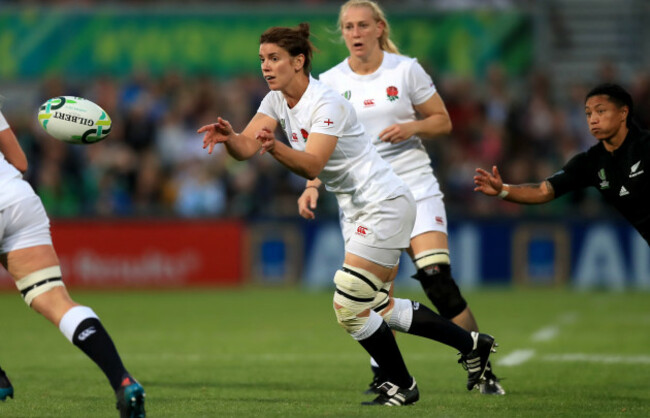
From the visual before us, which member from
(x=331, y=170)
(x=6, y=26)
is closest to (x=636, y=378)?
(x=331, y=170)

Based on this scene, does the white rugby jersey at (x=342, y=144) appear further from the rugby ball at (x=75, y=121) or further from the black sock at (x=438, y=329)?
the rugby ball at (x=75, y=121)

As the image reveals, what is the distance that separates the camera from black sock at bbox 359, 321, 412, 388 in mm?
6457

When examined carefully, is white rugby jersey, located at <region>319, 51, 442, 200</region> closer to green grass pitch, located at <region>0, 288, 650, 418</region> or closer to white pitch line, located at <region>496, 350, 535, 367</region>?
green grass pitch, located at <region>0, 288, 650, 418</region>

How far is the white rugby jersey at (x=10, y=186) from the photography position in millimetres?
5613

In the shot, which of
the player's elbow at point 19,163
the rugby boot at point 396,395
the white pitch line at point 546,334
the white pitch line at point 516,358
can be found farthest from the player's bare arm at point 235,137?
the white pitch line at point 546,334

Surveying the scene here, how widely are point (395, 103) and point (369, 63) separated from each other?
13.9 inches

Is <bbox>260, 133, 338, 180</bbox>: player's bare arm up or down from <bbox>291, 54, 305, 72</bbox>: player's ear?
down

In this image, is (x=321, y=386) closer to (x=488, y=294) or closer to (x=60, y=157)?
(x=488, y=294)

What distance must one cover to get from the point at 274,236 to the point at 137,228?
2026mm

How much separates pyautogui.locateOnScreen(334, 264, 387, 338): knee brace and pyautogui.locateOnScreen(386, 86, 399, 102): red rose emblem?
1700mm

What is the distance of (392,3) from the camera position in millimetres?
19938

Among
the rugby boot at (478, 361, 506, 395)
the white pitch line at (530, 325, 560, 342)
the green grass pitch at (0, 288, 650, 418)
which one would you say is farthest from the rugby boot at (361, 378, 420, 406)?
the white pitch line at (530, 325, 560, 342)

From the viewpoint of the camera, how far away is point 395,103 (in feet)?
25.1

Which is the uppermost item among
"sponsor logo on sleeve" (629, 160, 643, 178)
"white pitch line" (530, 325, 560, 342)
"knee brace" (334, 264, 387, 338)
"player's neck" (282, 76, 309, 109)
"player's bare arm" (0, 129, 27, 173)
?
"player's neck" (282, 76, 309, 109)
